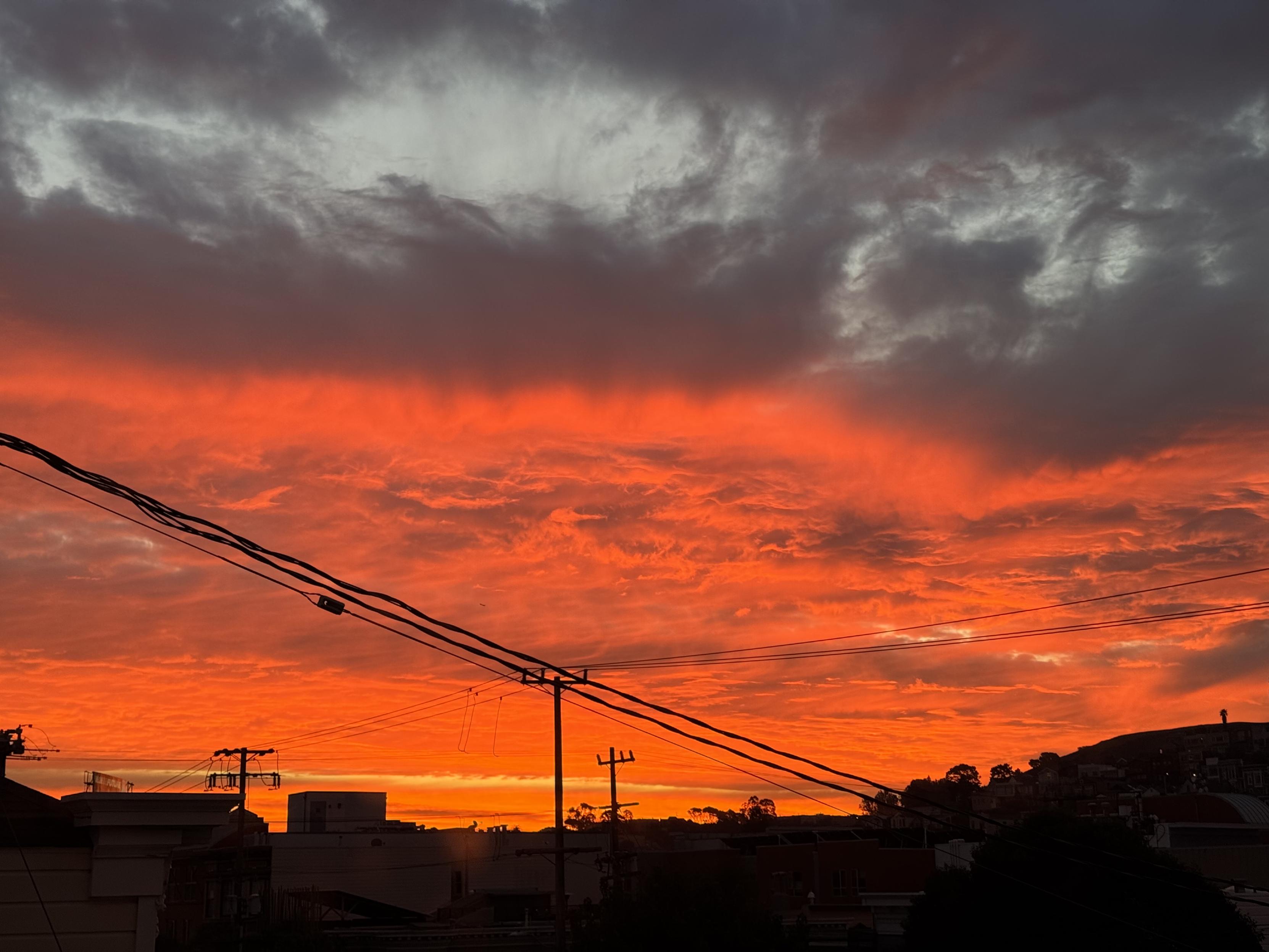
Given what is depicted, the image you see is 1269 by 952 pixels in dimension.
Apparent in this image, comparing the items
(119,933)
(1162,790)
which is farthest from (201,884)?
(1162,790)

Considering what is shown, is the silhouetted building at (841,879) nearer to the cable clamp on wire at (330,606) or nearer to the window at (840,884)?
the window at (840,884)

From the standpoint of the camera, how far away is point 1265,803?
307 feet

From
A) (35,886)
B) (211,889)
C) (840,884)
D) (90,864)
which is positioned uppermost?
(90,864)

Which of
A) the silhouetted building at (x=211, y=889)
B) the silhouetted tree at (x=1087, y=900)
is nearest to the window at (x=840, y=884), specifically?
the silhouetted tree at (x=1087, y=900)

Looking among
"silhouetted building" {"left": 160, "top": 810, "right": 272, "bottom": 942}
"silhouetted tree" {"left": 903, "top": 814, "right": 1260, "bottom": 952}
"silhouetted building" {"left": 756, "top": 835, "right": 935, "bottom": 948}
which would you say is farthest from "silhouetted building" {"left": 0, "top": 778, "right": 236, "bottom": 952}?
"silhouetted building" {"left": 756, "top": 835, "right": 935, "bottom": 948}

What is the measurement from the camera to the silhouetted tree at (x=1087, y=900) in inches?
1474

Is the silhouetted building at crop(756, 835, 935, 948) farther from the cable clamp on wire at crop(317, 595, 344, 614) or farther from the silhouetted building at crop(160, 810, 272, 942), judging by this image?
the cable clamp on wire at crop(317, 595, 344, 614)

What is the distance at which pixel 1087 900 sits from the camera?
3953cm

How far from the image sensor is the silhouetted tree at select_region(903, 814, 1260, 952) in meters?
37.4

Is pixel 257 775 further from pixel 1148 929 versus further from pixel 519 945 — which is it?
pixel 1148 929

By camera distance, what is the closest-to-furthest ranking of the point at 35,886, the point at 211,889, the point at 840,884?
the point at 35,886 < the point at 211,889 < the point at 840,884

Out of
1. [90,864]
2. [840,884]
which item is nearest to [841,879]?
[840,884]

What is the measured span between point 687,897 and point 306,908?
35952 millimetres

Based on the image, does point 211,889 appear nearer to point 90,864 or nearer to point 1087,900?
point 1087,900
